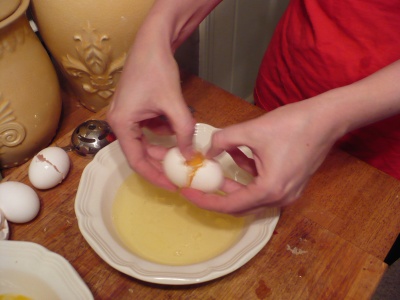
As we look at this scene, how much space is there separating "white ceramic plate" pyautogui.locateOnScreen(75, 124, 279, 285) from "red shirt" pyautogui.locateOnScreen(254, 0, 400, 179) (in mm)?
275

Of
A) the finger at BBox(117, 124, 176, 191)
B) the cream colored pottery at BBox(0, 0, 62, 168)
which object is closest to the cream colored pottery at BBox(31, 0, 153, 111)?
the cream colored pottery at BBox(0, 0, 62, 168)

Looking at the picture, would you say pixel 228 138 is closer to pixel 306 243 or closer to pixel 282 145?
pixel 282 145

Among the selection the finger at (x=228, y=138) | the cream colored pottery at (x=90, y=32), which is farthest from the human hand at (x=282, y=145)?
the cream colored pottery at (x=90, y=32)

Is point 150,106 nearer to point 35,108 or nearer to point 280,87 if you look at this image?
point 35,108

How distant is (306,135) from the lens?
0.59m

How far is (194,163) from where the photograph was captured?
717mm

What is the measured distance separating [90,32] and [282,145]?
1.66ft

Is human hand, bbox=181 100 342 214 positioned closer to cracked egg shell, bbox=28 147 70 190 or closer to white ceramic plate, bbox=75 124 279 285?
white ceramic plate, bbox=75 124 279 285

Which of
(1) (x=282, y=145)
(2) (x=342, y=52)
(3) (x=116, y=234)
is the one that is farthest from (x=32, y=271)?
(2) (x=342, y=52)

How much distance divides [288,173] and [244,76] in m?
1.38

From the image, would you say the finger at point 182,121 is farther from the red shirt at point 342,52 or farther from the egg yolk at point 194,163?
the red shirt at point 342,52

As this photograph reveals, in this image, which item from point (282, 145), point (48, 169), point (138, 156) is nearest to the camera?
point (282, 145)

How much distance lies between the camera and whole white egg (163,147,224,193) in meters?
0.71

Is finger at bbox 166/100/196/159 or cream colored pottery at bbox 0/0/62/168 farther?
cream colored pottery at bbox 0/0/62/168
